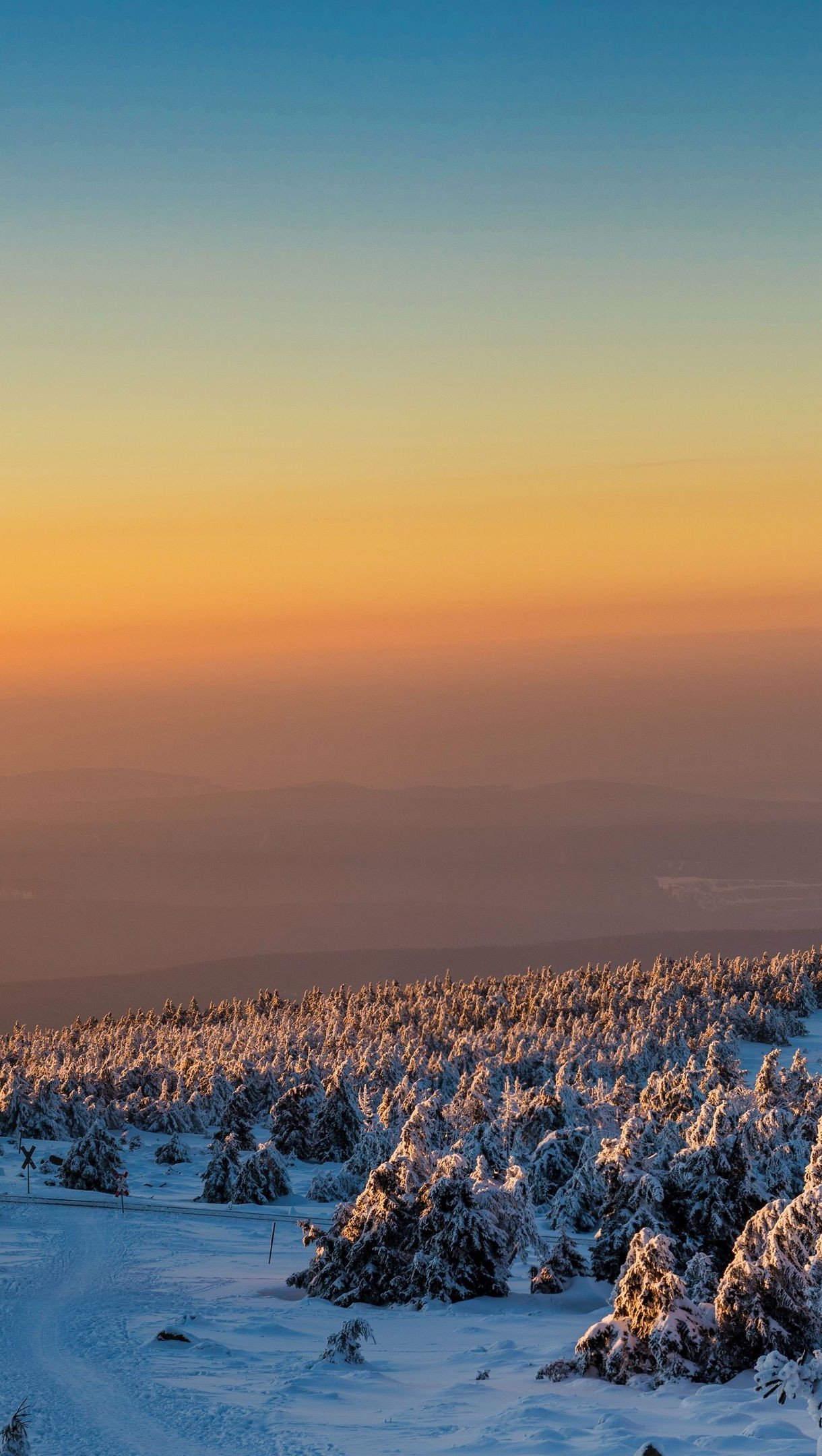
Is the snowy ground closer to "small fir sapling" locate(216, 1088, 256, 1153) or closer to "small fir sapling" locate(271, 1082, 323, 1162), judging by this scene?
"small fir sapling" locate(271, 1082, 323, 1162)

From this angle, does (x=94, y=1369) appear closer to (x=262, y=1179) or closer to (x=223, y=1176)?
(x=223, y=1176)

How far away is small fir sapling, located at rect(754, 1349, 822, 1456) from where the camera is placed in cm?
3045

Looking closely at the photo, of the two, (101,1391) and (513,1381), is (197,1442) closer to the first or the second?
(101,1391)

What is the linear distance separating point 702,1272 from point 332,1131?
2297 inches

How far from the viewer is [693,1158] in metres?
44.3

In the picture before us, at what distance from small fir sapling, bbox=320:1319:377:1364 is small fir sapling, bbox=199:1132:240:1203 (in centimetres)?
3469

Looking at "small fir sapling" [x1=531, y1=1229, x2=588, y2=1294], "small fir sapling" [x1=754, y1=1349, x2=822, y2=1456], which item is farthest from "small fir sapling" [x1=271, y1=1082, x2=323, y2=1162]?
"small fir sapling" [x1=754, y1=1349, x2=822, y2=1456]

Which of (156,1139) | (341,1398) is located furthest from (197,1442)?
(156,1139)

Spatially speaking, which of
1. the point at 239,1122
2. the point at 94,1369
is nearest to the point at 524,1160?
the point at 239,1122

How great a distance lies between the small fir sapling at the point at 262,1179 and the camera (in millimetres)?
74375

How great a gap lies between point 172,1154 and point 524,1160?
25123mm

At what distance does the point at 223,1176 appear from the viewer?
74.6 meters

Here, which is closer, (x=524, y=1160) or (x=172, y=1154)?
(x=524, y=1160)

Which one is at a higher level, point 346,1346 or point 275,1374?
point 346,1346
